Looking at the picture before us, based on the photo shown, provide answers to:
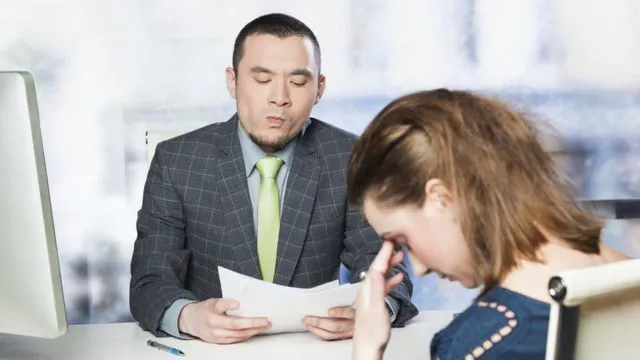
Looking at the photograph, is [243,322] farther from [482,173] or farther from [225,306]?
[482,173]

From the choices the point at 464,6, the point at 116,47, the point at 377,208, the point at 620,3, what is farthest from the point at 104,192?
the point at 377,208

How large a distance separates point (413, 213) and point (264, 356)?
0.58 metres

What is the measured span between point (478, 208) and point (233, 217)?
3.56ft

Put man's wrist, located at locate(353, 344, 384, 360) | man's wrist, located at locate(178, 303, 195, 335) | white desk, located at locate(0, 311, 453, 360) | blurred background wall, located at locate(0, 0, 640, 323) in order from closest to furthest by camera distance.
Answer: man's wrist, located at locate(353, 344, 384, 360), white desk, located at locate(0, 311, 453, 360), man's wrist, located at locate(178, 303, 195, 335), blurred background wall, located at locate(0, 0, 640, 323)

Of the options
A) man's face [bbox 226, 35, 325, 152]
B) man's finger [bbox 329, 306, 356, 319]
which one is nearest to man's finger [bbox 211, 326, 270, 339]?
man's finger [bbox 329, 306, 356, 319]

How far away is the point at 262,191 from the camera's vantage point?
7.56 feet

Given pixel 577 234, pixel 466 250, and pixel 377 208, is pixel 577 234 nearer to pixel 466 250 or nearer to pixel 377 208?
pixel 466 250

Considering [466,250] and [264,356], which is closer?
[466,250]

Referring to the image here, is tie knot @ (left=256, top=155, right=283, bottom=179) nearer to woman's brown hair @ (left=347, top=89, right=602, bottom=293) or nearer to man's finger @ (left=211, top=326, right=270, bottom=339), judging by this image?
man's finger @ (left=211, top=326, right=270, bottom=339)

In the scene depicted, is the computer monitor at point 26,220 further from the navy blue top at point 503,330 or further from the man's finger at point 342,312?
the navy blue top at point 503,330

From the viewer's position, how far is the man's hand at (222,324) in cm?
185

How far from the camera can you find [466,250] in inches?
52.5

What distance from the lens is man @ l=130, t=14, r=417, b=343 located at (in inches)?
89.1

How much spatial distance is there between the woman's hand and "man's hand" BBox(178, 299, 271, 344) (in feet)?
1.47
